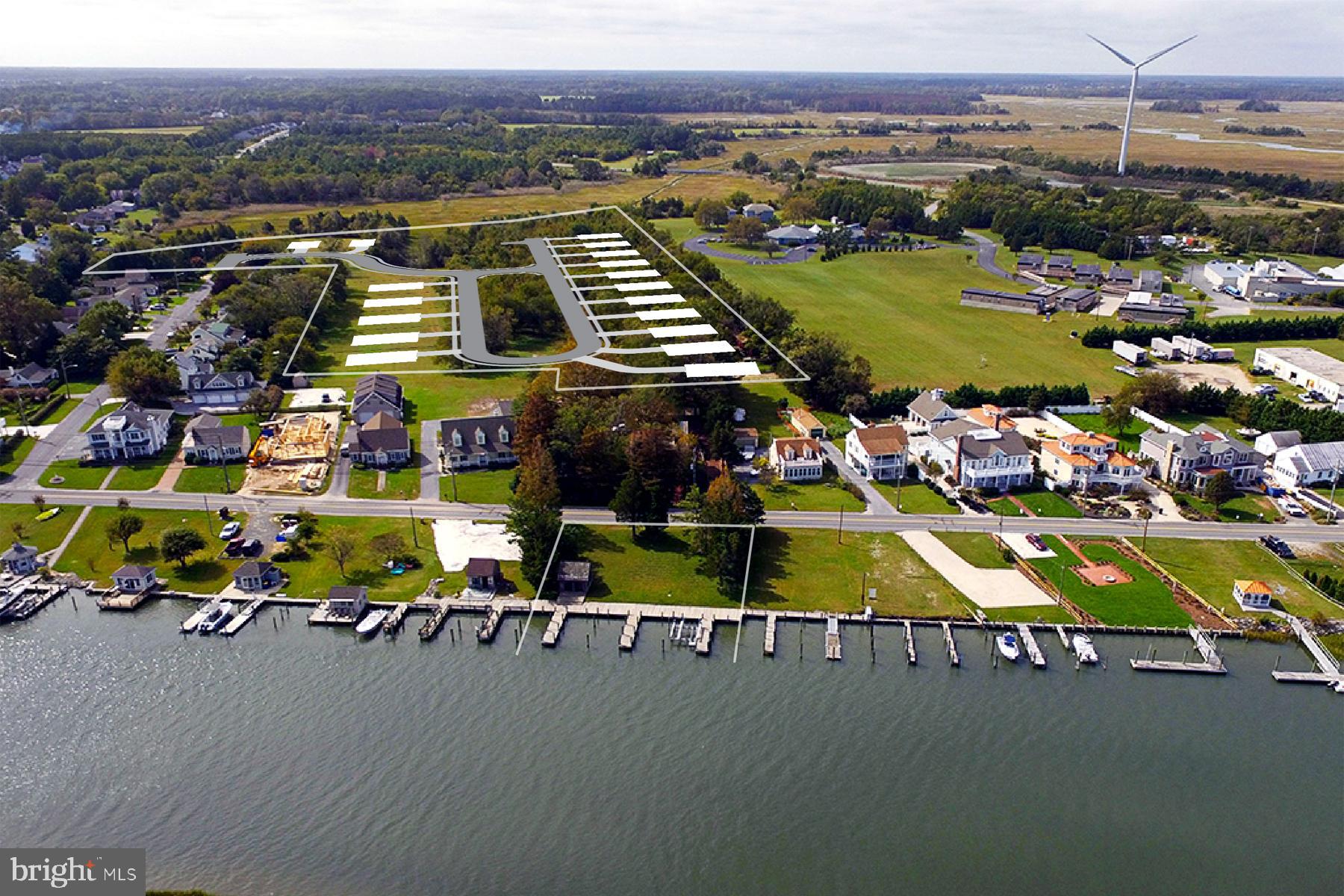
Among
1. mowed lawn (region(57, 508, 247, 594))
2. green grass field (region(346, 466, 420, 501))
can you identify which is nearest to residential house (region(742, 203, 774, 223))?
green grass field (region(346, 466, 420, 501))

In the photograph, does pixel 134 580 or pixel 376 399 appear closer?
pixel 134 580

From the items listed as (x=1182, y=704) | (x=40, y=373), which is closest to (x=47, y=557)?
(x=40, y=373)

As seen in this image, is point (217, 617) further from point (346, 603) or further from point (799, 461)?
point (799, 461)

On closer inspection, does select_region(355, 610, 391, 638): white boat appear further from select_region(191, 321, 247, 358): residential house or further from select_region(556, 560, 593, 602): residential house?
select_region(191, 321, 247, 358): residential house

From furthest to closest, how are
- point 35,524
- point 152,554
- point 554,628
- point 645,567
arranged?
1. point 35,524
2. point 152,554
3. point 645,567
4. point 554,628

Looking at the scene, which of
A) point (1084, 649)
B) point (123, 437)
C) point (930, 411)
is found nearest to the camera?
point (1084, 649)

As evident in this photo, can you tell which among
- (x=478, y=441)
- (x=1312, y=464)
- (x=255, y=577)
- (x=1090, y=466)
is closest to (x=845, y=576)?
(x=1090, y=466)

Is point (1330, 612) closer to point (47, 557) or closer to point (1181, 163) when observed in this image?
point (47, 557)
